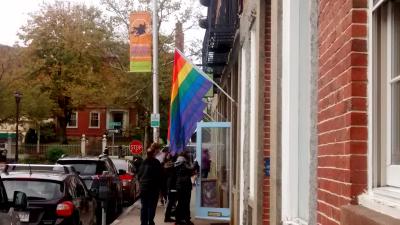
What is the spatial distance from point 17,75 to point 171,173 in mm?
39318

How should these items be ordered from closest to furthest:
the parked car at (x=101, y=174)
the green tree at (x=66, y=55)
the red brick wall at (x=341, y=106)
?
the red brick wall at (x=341, y=106), the parked car at (x=101, y=174), the green tree at (x=66, y=55)

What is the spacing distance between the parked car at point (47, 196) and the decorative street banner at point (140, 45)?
43.4ft

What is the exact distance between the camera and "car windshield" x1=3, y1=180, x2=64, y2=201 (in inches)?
411

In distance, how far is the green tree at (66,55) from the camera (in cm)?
5684

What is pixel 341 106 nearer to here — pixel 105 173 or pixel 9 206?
pixel 9 206

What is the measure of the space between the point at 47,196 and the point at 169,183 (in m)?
5.92

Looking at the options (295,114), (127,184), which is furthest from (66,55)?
(295,114)

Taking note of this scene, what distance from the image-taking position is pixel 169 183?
16109 mm

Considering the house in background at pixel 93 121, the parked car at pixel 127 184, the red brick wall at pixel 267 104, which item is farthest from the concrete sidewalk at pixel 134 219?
the house in background at pixel 93 121

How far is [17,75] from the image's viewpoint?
52.5 meters

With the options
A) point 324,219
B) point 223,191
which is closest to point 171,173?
point 223,191

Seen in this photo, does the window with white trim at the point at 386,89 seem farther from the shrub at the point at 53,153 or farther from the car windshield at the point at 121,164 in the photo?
the shrub at the point at 53,153

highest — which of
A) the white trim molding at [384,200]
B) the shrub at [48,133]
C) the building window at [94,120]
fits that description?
the building window at [94,120]

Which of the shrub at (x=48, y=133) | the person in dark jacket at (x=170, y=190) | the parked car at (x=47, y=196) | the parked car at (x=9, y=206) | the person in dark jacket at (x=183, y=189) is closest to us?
the parked car at (x=9, y=206)
